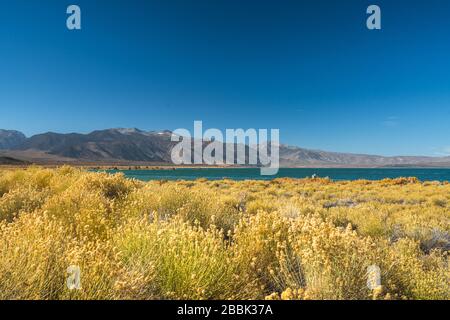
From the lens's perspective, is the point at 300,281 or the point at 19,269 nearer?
the point at 19,269

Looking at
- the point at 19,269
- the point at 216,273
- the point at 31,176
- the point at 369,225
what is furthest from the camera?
the point at 31,176

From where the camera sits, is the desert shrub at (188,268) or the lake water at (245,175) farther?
the lake water at (245,175)

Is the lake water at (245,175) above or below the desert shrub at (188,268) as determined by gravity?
below

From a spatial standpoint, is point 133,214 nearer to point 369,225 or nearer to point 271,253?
point 271,253

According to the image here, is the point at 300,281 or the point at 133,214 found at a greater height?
the point at 133,214

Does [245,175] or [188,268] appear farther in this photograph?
[245,175]

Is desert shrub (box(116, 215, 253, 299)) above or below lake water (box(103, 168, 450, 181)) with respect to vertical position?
above

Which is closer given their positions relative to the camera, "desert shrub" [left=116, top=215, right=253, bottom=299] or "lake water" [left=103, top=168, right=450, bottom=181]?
"desert shrub" [left=116, top=215, right=253, bottom=299]

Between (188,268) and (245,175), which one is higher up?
(188,268)
